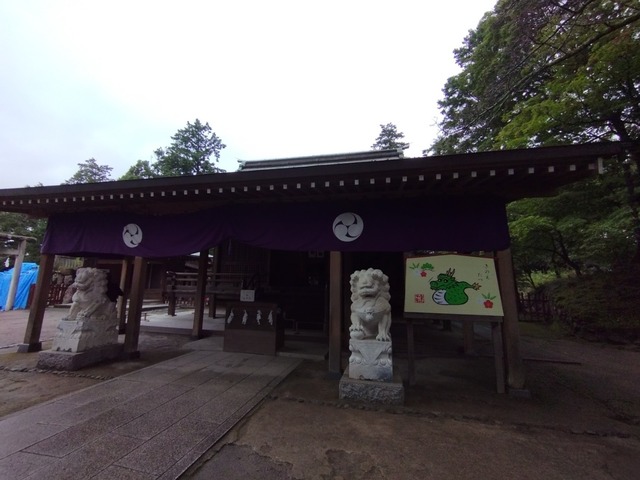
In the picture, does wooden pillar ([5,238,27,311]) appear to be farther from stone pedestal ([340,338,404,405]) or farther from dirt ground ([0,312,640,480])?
stone pedestal ([340,338,404,405])

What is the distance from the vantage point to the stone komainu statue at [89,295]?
588 cm

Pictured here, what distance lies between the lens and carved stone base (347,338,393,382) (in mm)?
4332

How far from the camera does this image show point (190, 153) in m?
24.8

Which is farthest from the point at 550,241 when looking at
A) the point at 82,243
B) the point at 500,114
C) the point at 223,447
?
the point at 82,243

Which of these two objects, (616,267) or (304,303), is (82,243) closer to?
(304,303)

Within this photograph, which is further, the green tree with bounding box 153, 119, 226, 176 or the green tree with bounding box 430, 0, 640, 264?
the green tree with bounding box 153, 119, 226, 176

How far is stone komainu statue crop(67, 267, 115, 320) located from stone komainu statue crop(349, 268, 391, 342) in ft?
17.2

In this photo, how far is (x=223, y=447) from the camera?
3.05m

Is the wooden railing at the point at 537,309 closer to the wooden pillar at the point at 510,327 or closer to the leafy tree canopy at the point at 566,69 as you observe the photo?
the leafy tree canopy at the point at 566,69

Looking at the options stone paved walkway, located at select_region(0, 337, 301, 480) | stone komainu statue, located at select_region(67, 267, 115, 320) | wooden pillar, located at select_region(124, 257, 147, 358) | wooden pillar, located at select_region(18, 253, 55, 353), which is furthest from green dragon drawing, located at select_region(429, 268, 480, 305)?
wooden pillar, located at select_region(18, 253, 55, 353)

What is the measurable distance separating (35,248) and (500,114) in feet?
106

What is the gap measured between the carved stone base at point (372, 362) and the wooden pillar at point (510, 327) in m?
2.01

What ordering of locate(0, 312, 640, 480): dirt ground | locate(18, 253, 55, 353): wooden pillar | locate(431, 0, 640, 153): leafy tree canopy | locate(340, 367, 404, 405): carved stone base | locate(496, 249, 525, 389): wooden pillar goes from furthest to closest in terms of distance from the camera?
locate(431, 0, 640, 153): leafy tree canopy
locate(18, 253, 55, 353): wooden pillar
locate(496, 249, 525, 389): wooden pillar
locate(340, 367, 404, 405): carved stone base
locate(0, 312, 640, 480): dirt ground

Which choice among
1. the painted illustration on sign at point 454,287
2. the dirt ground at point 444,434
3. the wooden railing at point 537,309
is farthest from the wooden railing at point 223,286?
the wooden railing at point 537,309
